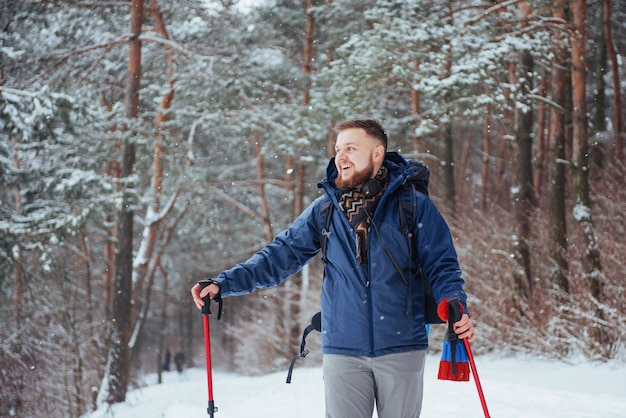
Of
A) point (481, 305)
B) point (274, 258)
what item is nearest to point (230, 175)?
point (481, 305)

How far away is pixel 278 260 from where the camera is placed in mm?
3303

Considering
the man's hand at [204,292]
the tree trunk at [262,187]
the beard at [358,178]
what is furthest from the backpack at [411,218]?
the tree trunk at [262,187]

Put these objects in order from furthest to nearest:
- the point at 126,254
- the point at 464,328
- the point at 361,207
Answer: the point at 126,254 < the point at 361,207 < the point at 464,328

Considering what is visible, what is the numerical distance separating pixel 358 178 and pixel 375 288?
511 millimetres

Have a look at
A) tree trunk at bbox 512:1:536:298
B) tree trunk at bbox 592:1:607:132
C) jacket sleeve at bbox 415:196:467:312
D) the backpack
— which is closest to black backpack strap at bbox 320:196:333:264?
the backpack

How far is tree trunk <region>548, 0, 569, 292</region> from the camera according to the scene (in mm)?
9655

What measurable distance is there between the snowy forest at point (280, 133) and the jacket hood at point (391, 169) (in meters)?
5.66

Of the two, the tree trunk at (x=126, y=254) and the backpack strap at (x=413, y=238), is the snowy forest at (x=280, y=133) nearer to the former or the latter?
the tree trunk at (x=126, y=254)

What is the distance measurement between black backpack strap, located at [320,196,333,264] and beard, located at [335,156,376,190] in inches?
4.2

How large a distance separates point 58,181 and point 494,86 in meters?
7.51

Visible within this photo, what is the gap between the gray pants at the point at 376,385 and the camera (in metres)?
2.86

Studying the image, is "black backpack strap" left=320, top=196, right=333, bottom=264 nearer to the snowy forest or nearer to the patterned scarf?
the patterned scarf

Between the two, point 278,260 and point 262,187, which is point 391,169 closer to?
point 278,260

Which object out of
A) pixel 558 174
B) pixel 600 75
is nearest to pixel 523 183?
pixel 558 174
